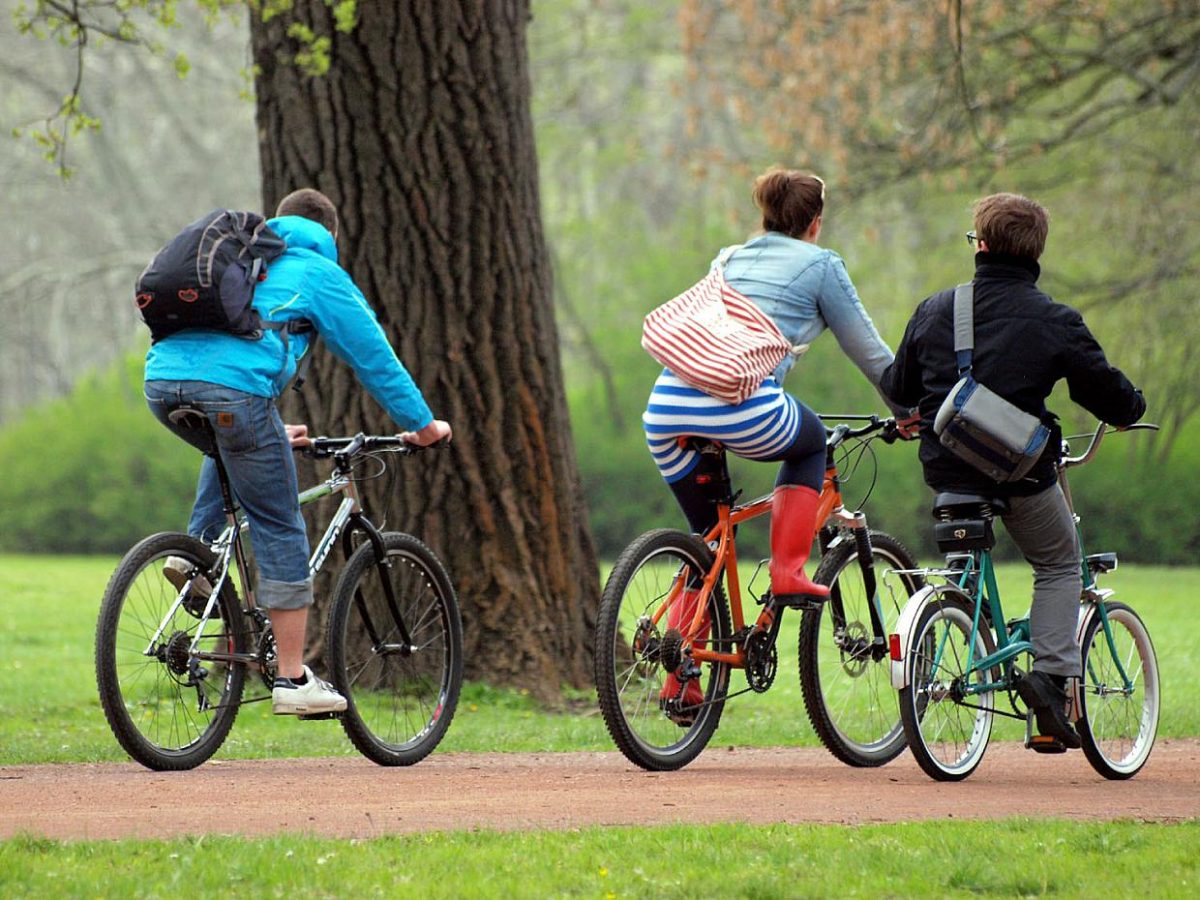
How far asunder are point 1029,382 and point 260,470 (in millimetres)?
2475

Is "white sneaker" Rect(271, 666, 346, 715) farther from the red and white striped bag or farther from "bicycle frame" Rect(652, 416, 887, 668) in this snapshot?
the red and white striped bag

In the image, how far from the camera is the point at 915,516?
26953 mm

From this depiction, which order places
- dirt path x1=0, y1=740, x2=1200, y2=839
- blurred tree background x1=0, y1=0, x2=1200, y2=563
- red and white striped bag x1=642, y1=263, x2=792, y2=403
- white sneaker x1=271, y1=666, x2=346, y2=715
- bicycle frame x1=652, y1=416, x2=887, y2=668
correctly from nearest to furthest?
1. dirt path x1=0, y1=740, x2=1200, y2=839
2. red and white striped bag x1=642, y1=263, x2=792, y2=403
3. white sneaker x1=271, y1=666, x2=346, y2=715
4. bicycle frame x1=652, y1=416, x2=887, y2=668
5. blurred tree background x1=0, y1=0, x2=1200, y2=563

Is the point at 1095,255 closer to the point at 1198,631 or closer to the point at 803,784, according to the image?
the point at 1198,631

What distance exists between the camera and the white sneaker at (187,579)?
6301 millimetres

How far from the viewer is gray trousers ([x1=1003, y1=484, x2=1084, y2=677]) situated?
650 centimetres

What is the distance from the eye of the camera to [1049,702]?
6477 millimetres

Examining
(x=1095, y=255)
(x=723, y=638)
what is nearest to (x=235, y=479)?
(x=723, y=638)

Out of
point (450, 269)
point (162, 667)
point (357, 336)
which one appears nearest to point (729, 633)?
point (357, 336)

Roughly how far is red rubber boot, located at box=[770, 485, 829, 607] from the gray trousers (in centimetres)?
66

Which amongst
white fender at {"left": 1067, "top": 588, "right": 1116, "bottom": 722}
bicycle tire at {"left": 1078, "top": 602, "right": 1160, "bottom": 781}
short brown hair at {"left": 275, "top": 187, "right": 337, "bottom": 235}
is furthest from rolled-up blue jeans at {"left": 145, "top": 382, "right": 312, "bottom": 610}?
bicycle tire at {"left": 1078, "top": 602, "right": 1160, "bottom": 781}

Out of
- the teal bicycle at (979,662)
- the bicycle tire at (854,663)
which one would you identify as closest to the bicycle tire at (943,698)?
the teal bicycle at (979,662)

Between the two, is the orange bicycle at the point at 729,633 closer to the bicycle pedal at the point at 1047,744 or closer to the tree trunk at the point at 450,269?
the bicycle pedal at the point at 1047,744

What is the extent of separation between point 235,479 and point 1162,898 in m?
3.17
